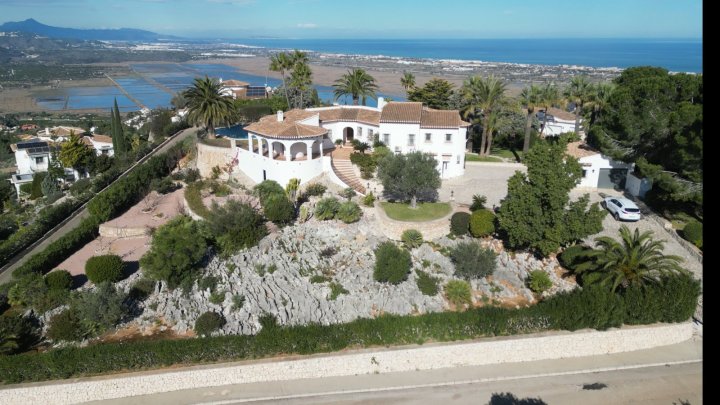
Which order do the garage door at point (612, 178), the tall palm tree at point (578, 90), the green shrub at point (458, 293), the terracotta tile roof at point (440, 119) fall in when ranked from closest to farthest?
Answer: the green shrub at point (458, 293) < the garage door at point (612, 178) < the terracotta tile roof at point (440, 119) < the tall palm tree at point (578, 90)

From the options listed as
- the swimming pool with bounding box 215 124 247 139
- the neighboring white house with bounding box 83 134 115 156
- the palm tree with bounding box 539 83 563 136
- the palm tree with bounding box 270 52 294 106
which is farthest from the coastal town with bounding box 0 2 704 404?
the neighboring white house with bounding box 83 134 115 156

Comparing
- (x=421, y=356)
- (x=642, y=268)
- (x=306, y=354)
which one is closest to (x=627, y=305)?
(x=642, y=268)

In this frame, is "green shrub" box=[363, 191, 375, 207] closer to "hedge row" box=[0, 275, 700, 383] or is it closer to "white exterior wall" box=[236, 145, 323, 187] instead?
"white exterior wall" box=[236, 145, 323, 187]

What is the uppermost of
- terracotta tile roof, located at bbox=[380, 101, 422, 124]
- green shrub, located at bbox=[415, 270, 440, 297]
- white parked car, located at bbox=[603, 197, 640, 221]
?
terracotta tile roof, located at bbox=[380, 101, 422, 124]

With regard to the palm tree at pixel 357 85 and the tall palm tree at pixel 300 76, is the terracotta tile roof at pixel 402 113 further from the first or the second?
the tall palm tree at pixel 300 76

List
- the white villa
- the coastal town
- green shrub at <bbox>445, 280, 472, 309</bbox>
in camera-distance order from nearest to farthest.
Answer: the coastal town, green shrub at <bbox>445, 280, 472, 309</bbox>, the white villa

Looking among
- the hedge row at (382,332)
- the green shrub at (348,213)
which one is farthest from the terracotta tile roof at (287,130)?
the hedge row at (382,332)

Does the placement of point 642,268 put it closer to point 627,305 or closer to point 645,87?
point 627,305

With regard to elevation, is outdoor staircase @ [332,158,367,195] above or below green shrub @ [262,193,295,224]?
above
